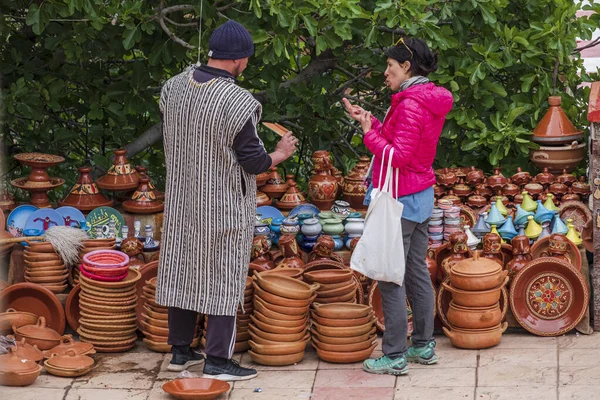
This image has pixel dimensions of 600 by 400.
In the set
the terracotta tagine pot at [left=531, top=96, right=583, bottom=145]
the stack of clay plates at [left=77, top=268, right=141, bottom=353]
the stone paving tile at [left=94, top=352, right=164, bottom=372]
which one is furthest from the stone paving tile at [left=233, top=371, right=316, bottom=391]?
the terracotta tagine pot at [left=531, top=96, right=583, bottom=145]

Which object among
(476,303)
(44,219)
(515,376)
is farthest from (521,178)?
(44,219)

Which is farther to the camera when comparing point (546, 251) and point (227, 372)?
point (546, 251)

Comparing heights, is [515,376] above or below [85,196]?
below

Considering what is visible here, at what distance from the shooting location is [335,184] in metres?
7.04

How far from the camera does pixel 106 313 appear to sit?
6273mm

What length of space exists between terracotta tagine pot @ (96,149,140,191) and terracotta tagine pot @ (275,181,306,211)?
922 mm

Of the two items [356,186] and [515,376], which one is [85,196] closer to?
[356,186]

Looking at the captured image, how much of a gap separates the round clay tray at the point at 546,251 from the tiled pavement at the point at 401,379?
54 centimetres

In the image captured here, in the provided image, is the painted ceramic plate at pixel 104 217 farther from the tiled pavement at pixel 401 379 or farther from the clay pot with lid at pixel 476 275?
the clay pot with lid at pixel 476 275

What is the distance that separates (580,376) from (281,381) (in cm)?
155

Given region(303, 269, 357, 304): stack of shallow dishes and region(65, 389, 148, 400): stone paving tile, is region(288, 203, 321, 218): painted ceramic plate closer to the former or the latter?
region(303, 269, 357, 304): stack of shallow dishes

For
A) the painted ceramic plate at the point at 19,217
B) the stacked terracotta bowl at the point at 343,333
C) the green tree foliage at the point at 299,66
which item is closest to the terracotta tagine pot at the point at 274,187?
the green tree foliage at the point at 299,66

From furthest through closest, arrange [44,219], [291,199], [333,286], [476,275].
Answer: [291,199], [44,219], [333,286], [476,275]

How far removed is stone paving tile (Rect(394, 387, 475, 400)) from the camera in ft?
18.1
